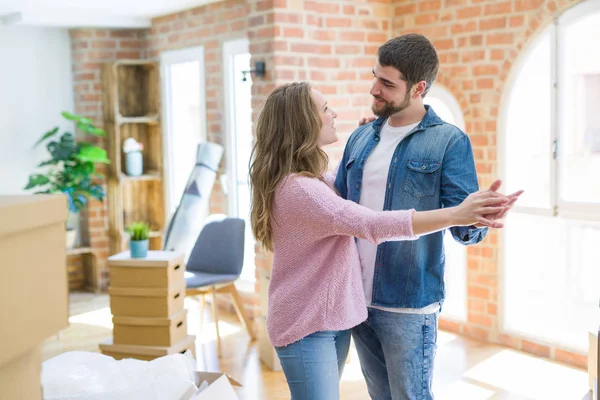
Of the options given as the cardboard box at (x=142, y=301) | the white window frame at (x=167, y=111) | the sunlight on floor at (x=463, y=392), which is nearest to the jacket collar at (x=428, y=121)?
the sunlight on floor at (x=463, y=392)

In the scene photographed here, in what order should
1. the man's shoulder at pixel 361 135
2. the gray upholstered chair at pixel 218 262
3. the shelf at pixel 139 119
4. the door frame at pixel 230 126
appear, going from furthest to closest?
the shelf at pixel 139 119, the door frame at pixel 230 126, the gray upholstered chair at pixel 218 262, the man's shoulder at pixel 361 135

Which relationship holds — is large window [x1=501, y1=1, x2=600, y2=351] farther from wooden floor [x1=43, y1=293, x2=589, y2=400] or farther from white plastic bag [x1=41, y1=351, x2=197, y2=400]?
white plastic bag [x1=41, y1=351, x2=197, y2=400]

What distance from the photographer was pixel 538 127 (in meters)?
4.80

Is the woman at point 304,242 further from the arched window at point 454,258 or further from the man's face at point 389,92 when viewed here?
the arched window at point 454,258

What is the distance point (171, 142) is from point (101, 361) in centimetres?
495

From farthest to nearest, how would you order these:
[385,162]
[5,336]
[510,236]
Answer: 1. [510,236]
2. [385,162]
3. [5,336]

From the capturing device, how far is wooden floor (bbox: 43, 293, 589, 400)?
404cm

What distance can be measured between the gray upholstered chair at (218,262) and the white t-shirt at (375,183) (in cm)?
296

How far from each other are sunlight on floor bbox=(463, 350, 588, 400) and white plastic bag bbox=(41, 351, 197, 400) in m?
2.59

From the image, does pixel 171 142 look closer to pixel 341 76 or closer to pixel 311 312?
pixel 341 76

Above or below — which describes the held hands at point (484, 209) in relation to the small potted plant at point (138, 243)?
above

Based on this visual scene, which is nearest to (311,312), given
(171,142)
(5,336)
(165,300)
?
(5,336)

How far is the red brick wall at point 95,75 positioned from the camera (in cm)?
689

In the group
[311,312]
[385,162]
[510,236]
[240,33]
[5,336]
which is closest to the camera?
[5,336]
